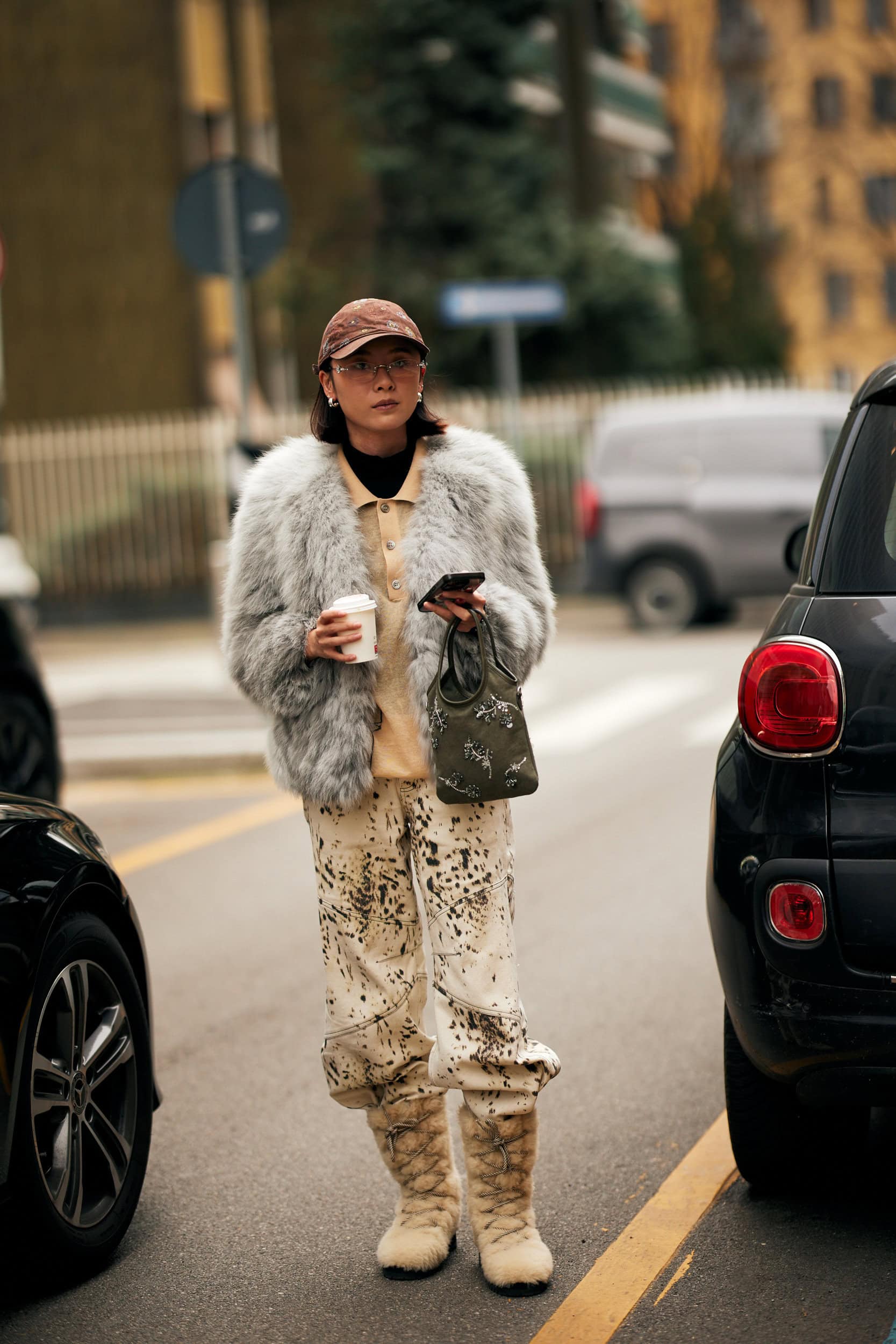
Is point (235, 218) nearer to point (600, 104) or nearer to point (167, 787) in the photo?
point (167, 787)

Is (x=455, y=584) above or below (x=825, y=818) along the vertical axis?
above

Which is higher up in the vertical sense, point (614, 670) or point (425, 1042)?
point (425, 1042)

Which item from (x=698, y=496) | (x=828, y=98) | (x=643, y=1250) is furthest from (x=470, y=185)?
(x=828, y=98)

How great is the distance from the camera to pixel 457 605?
11.4ft

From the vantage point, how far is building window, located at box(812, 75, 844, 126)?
65500mm

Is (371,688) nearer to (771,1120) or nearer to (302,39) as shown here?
(771,1120)

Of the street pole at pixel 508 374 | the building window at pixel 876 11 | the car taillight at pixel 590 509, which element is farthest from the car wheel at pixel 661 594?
the building window at pixel 876 11

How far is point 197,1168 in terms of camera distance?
4.33m

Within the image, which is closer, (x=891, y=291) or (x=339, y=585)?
(x=339, y=585)

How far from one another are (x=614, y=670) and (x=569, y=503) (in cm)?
612

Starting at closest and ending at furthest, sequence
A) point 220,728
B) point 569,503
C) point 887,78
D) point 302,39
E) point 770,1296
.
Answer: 1. point 770,1296
2. point 220,728
3. point 569,503
4. point 302,39
5. point 887,78

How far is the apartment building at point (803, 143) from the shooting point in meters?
47.8

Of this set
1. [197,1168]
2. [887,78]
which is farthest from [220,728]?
[887,78]

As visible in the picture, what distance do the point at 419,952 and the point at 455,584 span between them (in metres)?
0.75
